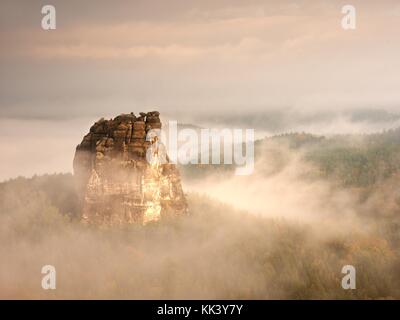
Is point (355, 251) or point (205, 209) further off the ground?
point (205, 209)

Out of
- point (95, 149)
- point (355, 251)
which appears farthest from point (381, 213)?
point (95, 149)

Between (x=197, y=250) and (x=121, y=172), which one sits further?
(x=197, y=250)

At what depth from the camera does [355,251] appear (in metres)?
81.2

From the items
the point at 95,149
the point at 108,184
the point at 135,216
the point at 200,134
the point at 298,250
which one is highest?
the point at 200,134

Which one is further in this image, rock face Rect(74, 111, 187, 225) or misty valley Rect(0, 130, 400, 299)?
rock face Rect(74, 111, 187, 225)

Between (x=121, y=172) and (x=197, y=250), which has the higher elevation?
(x=121, y=172)

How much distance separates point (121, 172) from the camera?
7675 centimetres

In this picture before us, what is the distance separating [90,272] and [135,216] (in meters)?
12.4

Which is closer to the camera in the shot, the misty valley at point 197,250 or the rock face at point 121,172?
the misty valley at point 197,250

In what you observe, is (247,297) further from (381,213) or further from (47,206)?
(381,213)

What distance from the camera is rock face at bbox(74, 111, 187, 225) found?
251 ft

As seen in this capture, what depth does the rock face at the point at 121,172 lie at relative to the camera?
3009 inches

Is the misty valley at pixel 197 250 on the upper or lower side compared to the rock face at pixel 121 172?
lower

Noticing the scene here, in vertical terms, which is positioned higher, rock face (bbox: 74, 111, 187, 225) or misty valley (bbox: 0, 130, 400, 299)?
rock face (bbox: 74, 111, 187, 225)
